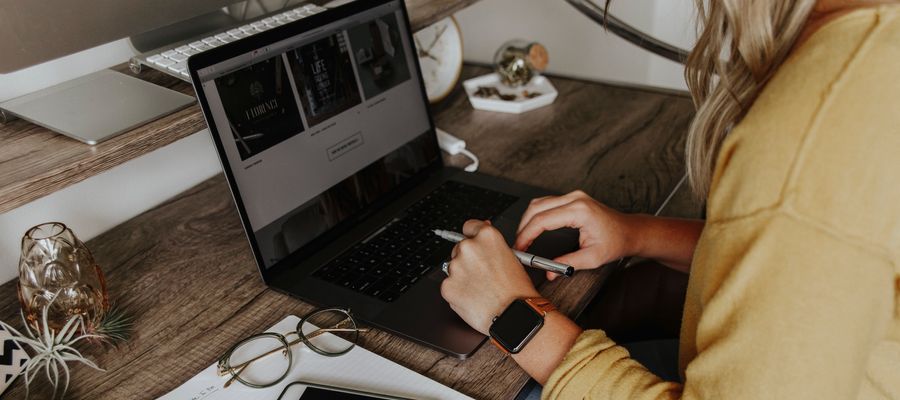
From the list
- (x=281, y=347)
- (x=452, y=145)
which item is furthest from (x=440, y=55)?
(x=281, y=347)

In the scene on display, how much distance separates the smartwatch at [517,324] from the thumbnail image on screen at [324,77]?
421 mm

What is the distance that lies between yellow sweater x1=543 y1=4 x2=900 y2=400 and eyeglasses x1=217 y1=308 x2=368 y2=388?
44 cm

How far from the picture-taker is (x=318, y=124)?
1030mm

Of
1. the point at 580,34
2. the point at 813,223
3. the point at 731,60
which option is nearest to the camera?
the point at 813,223

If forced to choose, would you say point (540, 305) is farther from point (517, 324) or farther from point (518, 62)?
point (518, 62)

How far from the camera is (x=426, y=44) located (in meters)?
1.56

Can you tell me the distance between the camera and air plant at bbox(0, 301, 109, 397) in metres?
0.81

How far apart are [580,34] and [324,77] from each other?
1.18m

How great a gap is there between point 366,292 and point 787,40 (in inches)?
22.8

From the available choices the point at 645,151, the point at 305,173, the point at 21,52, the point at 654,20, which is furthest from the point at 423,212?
the point at 654,20

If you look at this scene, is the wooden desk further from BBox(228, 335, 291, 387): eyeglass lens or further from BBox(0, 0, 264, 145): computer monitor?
BBox(0, 0, 264, 145): computer monitor

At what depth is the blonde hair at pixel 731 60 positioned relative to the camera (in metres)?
0.64

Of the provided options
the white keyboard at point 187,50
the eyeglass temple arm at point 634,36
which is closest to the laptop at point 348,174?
the white keyboard at point 187,50

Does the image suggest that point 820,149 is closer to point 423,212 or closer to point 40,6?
point 423,212
